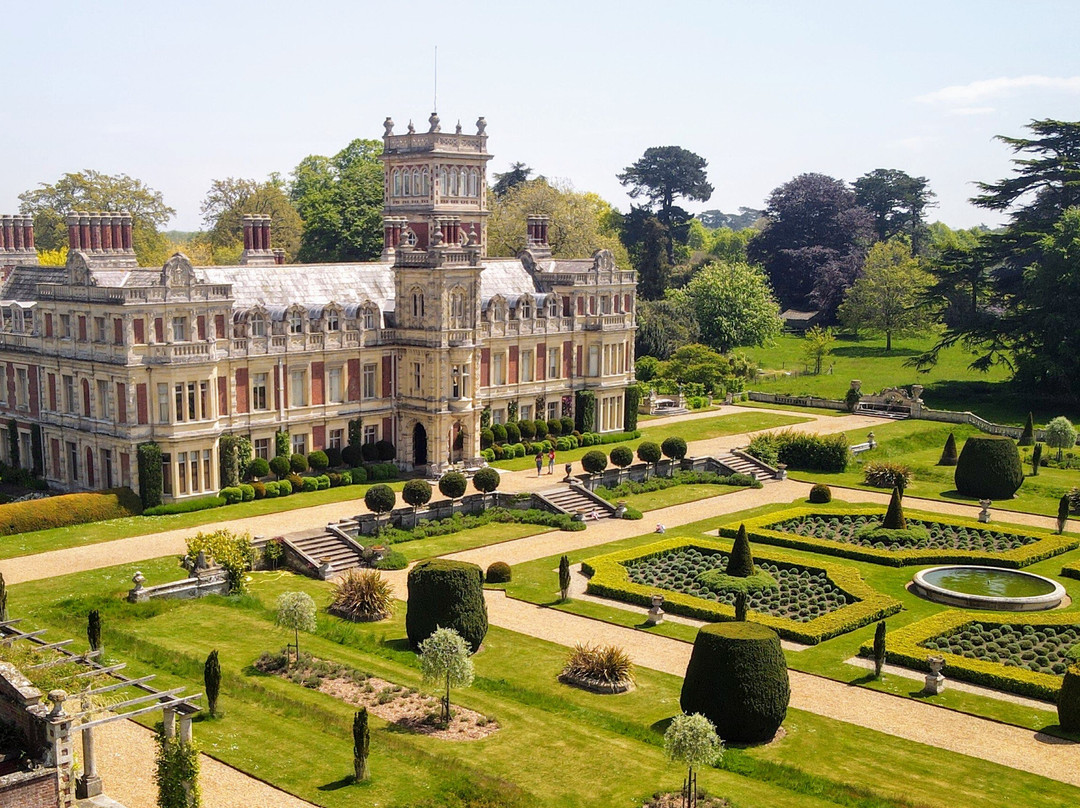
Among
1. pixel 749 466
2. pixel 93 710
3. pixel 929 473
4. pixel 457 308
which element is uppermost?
pixel 457 308

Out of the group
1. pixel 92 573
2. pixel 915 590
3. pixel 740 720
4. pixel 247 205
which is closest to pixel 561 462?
pixel 915 590

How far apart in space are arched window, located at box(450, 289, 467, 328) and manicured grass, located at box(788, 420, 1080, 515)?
19.8 metres

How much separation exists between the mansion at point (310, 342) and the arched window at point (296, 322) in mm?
106

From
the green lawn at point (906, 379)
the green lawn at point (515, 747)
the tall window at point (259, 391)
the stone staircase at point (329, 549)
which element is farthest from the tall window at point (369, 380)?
the green lawn at point (906, 379)

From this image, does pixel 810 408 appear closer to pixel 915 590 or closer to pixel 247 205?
pixel 915 590

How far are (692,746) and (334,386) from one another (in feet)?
Answer: 121

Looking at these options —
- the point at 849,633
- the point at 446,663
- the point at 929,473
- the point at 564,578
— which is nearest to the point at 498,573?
the point at 564,578

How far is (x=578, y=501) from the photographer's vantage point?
55.3 meters

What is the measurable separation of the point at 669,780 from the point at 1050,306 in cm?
6259

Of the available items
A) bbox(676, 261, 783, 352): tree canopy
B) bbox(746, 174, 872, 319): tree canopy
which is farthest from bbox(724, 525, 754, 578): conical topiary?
bbox(746, 174, 872, 319): tree canopy

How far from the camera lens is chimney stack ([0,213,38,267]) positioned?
6303 cm

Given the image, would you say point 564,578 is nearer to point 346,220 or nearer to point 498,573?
point 498,573

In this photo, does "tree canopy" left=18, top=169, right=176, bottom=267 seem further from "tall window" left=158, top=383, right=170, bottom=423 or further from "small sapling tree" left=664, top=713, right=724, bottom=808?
"small sapling tree" left=664, top=713, right=724, bottom=808

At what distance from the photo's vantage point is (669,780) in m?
27.6
